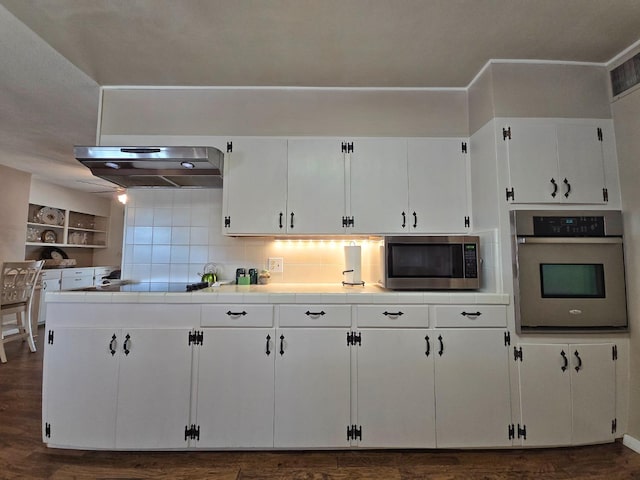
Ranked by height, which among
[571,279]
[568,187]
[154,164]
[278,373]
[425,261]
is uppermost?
[154,164]

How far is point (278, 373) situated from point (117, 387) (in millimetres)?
960

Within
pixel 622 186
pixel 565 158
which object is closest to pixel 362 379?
pixel 565 158

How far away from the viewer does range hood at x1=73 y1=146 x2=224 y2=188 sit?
5.84 ft

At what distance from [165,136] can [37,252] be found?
5052 millimetres

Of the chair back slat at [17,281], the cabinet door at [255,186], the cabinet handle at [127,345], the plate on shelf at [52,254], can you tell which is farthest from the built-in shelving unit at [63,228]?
the cabinet door at [255,186]

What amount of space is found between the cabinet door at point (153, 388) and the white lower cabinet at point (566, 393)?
2031 millimetres

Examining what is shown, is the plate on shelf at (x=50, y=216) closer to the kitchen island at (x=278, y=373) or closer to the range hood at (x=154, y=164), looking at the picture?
the range hood at (x=154, y=164)

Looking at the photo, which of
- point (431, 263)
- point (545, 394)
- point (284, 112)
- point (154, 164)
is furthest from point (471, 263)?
point (154, 164)

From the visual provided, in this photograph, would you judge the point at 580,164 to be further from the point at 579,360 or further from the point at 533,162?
the point at 579,360

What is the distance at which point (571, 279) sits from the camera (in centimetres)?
184

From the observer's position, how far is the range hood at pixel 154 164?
Result: 1.78m

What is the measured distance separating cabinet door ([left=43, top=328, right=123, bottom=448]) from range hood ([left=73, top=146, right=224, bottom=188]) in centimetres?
105

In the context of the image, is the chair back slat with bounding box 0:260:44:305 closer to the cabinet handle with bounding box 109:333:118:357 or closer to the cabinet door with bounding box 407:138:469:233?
the cabinet handle with bounding box 109:333:118:357

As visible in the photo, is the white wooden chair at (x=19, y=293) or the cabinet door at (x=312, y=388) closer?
the cabinet door at (x=312, y=388)
